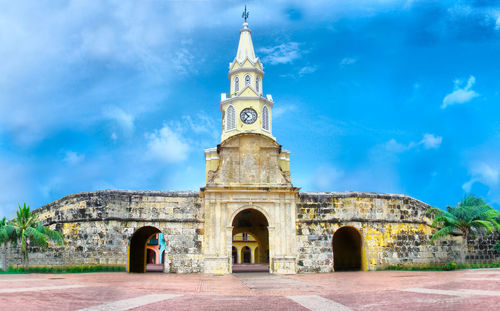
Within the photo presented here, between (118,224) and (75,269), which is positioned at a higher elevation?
(118,224)

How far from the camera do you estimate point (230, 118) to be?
1425 inches

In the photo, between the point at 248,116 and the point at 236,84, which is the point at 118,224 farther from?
the point at 236,84

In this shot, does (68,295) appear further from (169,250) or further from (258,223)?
(258,223)

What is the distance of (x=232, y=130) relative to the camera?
35594mm

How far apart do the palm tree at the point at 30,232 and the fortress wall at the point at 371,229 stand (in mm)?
13896

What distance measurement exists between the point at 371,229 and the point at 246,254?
4566 cm

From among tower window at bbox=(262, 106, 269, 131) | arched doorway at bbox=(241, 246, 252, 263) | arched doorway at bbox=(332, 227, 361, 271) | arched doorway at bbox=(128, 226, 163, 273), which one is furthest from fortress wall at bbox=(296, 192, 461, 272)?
arched doorway at bbox=(241, 246, 252, 263)

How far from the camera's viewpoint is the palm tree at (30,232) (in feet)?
68.2

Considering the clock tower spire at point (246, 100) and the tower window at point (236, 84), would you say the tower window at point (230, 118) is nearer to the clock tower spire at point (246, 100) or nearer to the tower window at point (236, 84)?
the clock tower spire at point (246, 100)

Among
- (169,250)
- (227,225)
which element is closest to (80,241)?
(169,250)

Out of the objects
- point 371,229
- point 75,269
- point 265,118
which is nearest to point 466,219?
point 371,229

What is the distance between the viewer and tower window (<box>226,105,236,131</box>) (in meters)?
A: 35.9

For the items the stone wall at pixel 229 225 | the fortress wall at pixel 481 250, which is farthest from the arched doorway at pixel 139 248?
the fortress wall at pixel 481 250

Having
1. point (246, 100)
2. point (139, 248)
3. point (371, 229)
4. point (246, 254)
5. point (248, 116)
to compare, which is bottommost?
point (246, 254)
